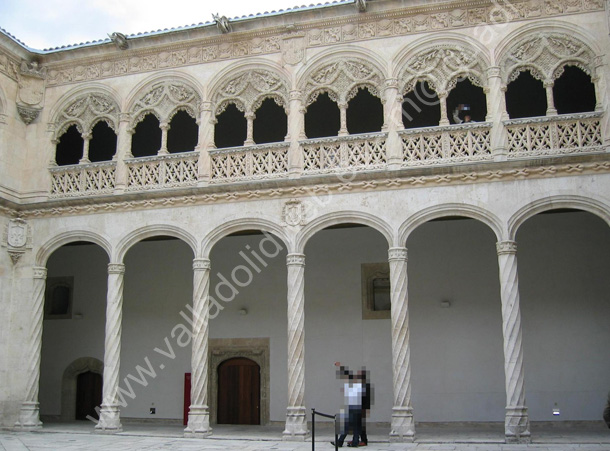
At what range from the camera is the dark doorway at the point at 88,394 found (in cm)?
1797

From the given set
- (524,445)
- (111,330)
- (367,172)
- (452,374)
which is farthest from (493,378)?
(111,330)

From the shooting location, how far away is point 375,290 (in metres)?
16.4

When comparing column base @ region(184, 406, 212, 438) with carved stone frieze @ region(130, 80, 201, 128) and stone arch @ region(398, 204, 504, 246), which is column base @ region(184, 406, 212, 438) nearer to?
stone arch @ region(398, 204, 504, 246)

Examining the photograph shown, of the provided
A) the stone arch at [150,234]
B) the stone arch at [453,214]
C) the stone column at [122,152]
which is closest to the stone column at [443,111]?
the stone arch at [453,214]

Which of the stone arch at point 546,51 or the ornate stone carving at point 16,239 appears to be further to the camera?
the ornate stone carving at point 16,239

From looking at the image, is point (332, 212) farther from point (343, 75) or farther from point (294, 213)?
point (343, 75)

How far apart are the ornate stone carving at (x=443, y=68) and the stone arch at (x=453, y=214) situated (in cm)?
245

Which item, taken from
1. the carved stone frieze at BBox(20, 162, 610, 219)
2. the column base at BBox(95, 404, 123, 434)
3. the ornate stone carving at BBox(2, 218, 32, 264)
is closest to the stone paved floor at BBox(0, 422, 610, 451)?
the column base at BBox(95, 404, 123, 434)

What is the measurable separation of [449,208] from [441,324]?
3404mm

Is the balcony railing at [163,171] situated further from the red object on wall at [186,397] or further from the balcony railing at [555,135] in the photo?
the balcony railing at [555,135]

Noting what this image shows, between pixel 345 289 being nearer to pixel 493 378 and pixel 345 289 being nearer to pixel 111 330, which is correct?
pixel 493 378

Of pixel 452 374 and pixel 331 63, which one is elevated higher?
pixel 331 63

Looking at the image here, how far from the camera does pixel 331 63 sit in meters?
14.9

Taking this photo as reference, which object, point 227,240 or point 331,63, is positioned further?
point 227,240
